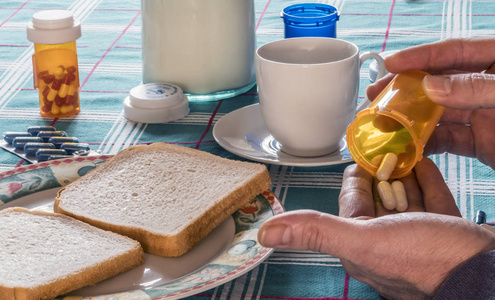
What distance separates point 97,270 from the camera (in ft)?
2.46

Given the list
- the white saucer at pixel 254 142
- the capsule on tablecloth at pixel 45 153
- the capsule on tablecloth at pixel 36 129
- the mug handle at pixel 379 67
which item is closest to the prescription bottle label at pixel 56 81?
the capsule on tablecloth at pixel 36 129

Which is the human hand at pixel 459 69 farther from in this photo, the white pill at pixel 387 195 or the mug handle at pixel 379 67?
the white pill at pixel 387 195

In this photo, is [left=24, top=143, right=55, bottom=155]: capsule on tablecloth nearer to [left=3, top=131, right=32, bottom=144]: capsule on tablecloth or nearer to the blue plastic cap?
[left=3, top=131, right=32, bottom=144]: capsule on tablecloth

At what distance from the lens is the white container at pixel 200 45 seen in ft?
4.23

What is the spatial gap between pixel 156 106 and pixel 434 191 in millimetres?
574

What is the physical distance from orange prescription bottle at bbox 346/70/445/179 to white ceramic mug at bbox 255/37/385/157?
0.08m

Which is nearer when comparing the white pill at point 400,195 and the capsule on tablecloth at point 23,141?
the white pill at point 400,195

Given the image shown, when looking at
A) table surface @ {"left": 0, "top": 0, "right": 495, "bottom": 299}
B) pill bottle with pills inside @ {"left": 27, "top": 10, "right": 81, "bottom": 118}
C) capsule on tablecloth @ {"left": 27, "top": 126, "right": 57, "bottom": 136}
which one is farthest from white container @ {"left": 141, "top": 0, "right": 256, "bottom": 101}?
capsule on tablecloth @ {"left": 27, "top": 126, "right": 57, "bottom": 136}

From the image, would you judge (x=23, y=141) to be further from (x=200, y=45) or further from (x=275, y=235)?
(x=275, y=235)

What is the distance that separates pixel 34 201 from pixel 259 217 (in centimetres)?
34

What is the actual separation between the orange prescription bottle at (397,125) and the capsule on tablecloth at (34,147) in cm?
52

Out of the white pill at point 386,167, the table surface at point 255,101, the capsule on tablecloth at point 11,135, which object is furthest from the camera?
the capsule on tablecloth at point 11,135

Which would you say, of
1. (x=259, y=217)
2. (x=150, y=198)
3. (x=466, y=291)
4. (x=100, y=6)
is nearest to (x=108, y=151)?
(x=150, y=198)

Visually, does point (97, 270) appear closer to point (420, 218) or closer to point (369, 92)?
point (420, 218)
